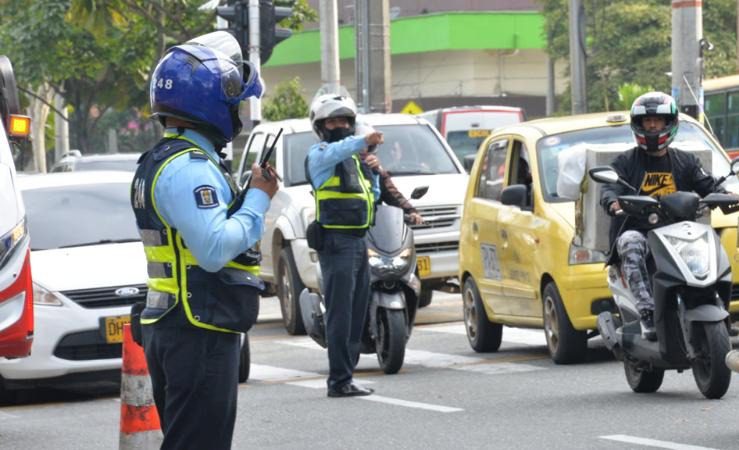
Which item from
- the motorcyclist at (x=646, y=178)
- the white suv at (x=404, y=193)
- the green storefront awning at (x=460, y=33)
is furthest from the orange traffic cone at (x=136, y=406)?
the green storefront awning at (x=460, y=33)

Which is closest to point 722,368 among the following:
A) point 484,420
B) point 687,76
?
point 484,420

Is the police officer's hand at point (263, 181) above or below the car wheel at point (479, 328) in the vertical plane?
above

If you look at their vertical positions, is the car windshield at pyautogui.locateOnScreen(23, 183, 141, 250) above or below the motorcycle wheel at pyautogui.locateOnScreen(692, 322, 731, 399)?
above

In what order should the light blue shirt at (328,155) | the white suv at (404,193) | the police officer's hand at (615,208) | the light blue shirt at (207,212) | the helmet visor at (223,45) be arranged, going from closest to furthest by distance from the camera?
1. the light blue shirt at (207,212)
2. the helmet visor at (223,45)
3. the police officer's hand at (615,208)
4. the light blue shirt at (328,155)
5. the white suv at (404,193)

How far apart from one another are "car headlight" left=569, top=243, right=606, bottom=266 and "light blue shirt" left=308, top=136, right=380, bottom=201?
1.85 meters

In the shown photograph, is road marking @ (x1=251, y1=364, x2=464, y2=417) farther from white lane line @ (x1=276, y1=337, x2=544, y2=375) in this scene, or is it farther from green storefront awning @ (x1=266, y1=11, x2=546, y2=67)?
green storefront awning @ (x1=266, y1=11, x2=546, y2=67)

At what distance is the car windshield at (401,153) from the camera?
17.0 m

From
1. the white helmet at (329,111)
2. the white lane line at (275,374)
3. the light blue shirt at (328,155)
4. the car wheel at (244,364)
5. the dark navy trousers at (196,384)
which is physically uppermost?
the white helmet at (329,111)

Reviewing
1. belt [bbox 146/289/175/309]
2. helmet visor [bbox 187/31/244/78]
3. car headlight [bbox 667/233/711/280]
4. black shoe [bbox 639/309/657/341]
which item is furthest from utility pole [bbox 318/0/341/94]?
belt [bbox 146/289/175/309]

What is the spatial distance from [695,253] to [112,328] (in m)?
3.98

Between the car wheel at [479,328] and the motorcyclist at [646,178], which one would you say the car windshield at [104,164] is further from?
the motorcyclist at [646,178]

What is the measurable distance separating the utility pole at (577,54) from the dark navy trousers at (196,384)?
3268 centimetres

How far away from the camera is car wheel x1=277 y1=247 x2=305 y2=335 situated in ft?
53.0

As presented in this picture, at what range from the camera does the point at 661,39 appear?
60031mm
